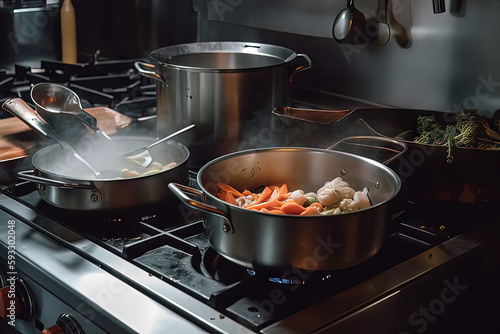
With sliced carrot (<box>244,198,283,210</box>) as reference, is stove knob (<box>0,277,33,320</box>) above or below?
below

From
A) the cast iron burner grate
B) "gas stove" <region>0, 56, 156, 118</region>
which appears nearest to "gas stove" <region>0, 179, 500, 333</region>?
the cast iron burner grate

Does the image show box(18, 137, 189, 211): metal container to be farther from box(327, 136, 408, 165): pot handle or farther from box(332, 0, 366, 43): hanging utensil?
box(332, 0, 366, 43): hanging utensil

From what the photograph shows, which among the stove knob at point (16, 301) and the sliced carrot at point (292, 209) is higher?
the sliced carrot at point (292, 209)

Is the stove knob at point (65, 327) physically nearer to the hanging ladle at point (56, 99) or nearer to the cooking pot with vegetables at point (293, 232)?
the cooking pot with vegetables at point (293, 232)

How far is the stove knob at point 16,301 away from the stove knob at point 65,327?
0.36ft

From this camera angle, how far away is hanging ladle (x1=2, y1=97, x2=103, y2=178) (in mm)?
1141

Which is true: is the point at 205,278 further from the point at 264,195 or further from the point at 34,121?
the point at 34,121

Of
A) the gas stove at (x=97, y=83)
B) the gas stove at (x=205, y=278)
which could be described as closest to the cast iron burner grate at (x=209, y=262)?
the gas stove at (x=205, y=278)

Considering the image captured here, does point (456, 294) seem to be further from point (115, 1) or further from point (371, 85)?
point (115, 1)

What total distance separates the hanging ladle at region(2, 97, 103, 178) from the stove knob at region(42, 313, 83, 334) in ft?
1.18

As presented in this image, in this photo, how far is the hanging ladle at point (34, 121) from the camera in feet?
3.74

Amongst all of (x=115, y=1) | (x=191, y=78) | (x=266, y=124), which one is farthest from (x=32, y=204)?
(x=115, y=1)

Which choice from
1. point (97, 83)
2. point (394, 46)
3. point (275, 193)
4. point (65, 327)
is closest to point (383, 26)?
point (394, 46)

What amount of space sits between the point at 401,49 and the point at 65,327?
93 centimetres
